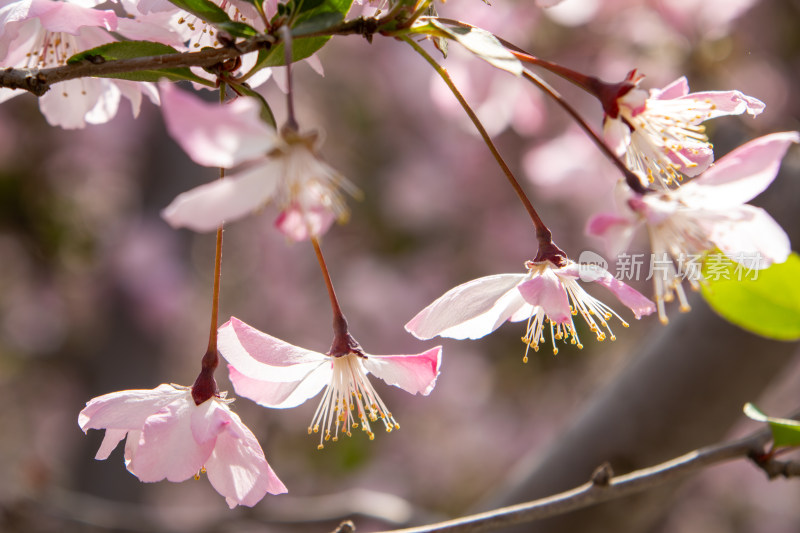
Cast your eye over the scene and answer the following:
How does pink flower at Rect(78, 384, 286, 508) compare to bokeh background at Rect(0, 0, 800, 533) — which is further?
bokeh background at Rect(0, 0, 800, 533)

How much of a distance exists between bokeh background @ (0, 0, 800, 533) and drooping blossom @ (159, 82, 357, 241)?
0.81 m

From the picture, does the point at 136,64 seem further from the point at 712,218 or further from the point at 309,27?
the point at 712,218

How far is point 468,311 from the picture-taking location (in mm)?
670

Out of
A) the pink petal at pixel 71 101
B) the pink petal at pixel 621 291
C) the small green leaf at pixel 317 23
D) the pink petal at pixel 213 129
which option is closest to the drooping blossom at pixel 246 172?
the pink petal at pixel 213 129

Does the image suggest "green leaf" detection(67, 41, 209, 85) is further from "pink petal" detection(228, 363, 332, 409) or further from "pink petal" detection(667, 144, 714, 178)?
"pink petal" detection(667, 144, 714, 178)

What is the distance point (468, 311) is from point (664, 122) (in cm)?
24

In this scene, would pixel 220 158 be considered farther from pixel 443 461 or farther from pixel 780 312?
pixel 443 461

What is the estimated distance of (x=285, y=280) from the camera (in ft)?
12.0

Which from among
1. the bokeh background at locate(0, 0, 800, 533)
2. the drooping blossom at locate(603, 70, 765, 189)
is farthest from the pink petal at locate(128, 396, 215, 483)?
the bokeh background at locate(0, 0, 800, 533)

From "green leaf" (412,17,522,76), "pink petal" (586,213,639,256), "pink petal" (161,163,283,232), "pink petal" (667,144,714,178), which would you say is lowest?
"pink petal" (667,144,714,178)

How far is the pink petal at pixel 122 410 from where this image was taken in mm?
659

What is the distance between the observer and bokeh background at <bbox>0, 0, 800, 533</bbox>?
3.99 ft

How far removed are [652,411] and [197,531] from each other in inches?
41.8

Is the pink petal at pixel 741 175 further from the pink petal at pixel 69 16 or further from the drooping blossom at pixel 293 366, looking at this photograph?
the pink petal at pixel 69 16
